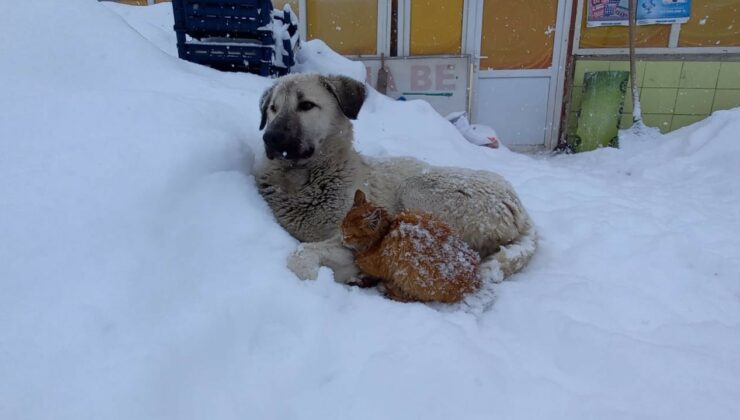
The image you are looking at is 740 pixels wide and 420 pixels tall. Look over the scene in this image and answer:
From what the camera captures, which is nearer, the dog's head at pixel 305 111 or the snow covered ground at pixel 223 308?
the snow covered ground at pixel 223 308

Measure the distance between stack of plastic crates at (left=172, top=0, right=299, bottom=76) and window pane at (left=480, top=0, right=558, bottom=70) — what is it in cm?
462

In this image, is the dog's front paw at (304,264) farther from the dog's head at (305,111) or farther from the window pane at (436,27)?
the window pane at (436,27)

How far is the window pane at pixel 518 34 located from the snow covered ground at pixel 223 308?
6.22 m

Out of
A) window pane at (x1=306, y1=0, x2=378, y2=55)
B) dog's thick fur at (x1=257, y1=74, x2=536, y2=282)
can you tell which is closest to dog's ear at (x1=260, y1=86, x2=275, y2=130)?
dog's thick fur at (x1=257, y1=74, x2=536, y2=282)

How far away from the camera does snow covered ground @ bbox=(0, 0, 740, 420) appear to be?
105cm

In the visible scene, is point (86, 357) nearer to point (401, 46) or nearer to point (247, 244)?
point (247, 244)

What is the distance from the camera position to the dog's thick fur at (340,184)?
7.07 feet

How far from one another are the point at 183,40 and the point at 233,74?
846mm

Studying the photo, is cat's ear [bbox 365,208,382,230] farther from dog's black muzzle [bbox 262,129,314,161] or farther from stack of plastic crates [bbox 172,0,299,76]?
stack of plastic crates [bbox 172,0,299,76]

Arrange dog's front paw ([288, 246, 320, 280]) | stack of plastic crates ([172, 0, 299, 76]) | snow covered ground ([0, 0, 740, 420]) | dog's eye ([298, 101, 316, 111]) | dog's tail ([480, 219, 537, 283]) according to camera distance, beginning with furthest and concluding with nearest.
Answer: stack of plastic crates ([172, 0, 299, 76]) → dog's eye ([298, 101, 316, 111]) → dog's tail ([480, 219, 537, 283]) → dog's front paw ([288, 246, 320, 280]) → snow covered ground ([0, 0, 740, 420])

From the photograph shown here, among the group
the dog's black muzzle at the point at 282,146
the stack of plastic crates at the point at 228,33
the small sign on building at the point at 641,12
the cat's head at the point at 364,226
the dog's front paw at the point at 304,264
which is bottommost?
the dog's front paw at the point at 304,264

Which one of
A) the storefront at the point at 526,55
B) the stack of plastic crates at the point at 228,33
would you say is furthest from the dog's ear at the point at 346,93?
the storefront at the point at 526,55

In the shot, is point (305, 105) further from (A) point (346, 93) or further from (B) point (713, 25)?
(B) point (713, 25)

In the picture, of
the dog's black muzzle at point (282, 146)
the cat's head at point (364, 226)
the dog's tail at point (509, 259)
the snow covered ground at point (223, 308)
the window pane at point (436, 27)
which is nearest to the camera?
the snow covered ground at point (223, 308)
